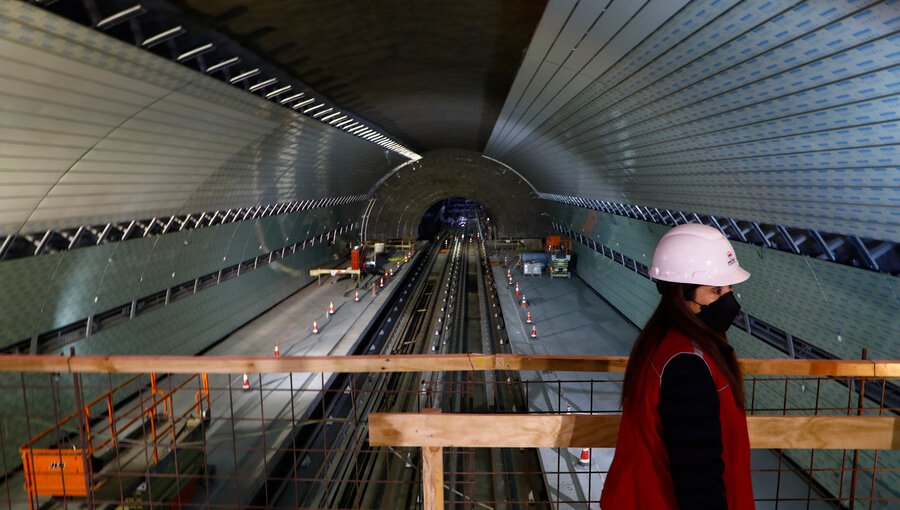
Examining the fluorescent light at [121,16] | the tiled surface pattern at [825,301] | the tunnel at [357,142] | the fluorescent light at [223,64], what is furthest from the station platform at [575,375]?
the fluorescent light at [223,64]

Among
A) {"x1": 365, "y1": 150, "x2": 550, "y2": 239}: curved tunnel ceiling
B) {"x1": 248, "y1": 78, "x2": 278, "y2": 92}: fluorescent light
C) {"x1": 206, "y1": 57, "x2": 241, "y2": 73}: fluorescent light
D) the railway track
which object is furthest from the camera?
{"x1": 365, "y1": 150, "x2": 550, "y2": 239}: curved tunnel ceiling

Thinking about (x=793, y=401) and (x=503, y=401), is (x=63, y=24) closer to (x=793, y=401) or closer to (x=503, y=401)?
(x=793, y=401)

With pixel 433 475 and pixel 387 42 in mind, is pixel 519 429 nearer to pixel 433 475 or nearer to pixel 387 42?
pixel 433 475

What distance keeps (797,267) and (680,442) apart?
5.64 metres

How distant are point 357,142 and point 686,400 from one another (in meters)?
13.6

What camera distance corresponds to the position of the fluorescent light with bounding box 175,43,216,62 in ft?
17.4

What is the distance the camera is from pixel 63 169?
6.01 m

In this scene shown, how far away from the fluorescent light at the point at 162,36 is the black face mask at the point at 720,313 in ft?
15.8

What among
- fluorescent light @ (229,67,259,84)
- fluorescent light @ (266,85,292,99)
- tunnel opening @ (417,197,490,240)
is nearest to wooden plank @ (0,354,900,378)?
fluorescent light @ (229,67,259,84)

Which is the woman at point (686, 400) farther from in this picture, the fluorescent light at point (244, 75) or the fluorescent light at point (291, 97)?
the fluorescent light at point (291, 97)

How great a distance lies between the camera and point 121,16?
4.22m

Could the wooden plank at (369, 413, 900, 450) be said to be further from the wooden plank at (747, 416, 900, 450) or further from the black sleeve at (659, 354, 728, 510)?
the black sleeve at (659, 354, 728, 510)

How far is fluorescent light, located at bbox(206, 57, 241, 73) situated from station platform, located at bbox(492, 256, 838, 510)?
14.8 ft

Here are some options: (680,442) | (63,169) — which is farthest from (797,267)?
(63,169)
